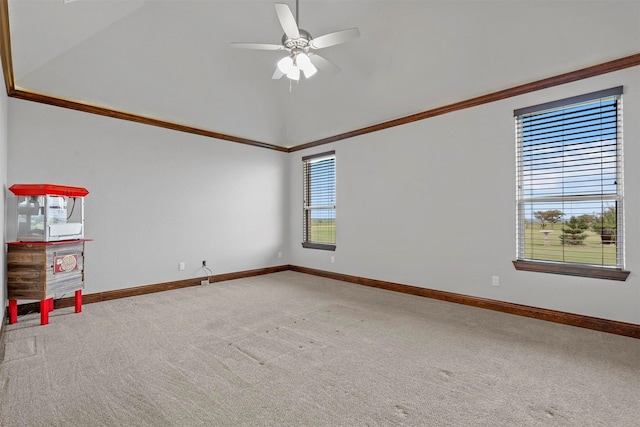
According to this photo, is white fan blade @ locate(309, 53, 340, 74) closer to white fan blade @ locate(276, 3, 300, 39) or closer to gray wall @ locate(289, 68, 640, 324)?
white fan blade @ locate(276, 3, 300, 39)

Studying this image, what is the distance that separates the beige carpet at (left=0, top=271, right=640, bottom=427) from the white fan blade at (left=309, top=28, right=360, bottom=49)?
9.16 ft

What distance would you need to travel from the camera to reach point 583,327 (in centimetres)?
309

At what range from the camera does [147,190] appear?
4527 mm

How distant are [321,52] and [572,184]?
3.57 meters

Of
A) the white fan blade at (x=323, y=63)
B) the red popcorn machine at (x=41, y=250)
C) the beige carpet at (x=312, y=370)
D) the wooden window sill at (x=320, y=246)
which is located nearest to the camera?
the beige carpet at (x=312, y=370)

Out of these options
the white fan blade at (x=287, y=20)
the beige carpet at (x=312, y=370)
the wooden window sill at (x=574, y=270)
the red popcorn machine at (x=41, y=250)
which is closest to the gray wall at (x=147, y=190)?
the red popcorn machine at (x=41, y=250)

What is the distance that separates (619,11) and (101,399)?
5.04 m

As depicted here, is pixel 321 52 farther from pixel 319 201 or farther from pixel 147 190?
pixel 147 190

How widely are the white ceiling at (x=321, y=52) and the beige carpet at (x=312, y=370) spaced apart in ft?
9.08

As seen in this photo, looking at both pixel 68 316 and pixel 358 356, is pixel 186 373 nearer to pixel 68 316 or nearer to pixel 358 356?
pixel 358 356

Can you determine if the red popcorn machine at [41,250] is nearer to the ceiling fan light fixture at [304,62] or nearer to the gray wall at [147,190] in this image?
the gray wall at [147,190]

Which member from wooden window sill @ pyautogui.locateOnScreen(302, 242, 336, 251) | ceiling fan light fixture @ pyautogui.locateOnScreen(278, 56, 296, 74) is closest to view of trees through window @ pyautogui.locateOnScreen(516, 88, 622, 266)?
ceiling fan light fixture @ pyautogui.locateOnScreen(278, 56, 296, 74)

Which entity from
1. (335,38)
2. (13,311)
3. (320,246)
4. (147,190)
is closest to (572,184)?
(335,38)

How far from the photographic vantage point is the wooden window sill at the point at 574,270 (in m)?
2.93
